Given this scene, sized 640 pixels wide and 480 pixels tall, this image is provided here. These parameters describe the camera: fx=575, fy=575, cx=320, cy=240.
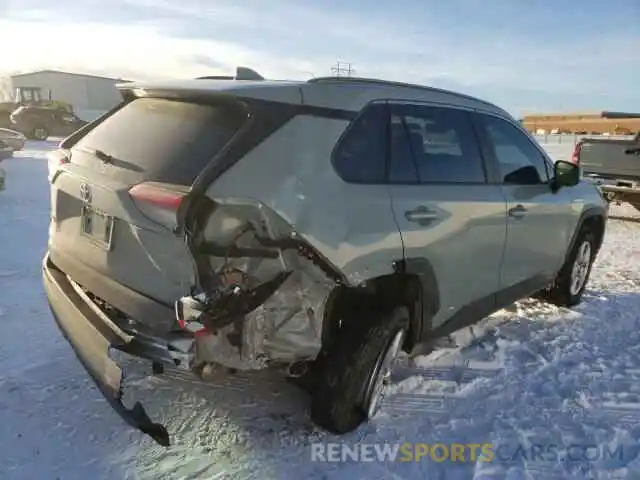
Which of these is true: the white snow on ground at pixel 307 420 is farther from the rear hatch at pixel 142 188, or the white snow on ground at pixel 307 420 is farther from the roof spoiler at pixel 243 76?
the roof spoiler at pixel 243 76

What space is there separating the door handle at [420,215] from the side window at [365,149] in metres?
0.25

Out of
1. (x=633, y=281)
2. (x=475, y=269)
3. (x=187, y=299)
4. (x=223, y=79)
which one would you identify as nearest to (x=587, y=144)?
(x=633, y=281)

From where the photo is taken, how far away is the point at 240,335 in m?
2.67

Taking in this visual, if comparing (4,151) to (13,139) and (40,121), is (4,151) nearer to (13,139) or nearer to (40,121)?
(13,139)

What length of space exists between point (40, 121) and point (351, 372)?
26.4m

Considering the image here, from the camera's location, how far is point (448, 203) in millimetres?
3512

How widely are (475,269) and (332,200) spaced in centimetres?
148

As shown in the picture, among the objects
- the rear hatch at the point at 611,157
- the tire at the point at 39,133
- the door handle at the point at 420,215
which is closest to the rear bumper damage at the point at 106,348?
the door handle at the point at 420,215

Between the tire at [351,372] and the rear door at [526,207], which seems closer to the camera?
the tire at [351,372]

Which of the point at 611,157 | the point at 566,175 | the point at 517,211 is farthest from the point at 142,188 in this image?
the point at 611,157

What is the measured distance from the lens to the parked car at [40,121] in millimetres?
25375

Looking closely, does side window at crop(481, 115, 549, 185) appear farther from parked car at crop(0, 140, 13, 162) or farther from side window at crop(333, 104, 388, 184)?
parked car at crop(0, 140, 13, 162)

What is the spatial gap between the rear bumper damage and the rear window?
A: 71cm

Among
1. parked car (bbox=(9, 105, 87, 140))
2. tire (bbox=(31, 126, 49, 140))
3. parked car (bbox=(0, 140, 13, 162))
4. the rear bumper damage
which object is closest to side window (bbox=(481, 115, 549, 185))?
the rear bumper damage
